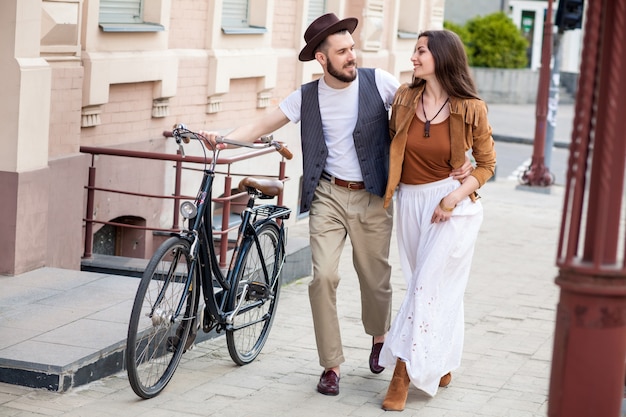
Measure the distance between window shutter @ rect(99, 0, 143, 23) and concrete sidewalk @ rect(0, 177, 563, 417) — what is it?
2.66 metres

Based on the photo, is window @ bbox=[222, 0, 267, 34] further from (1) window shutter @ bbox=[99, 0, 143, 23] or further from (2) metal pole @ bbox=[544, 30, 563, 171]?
(2) metal pole @ bbox=[544, 30, 563, 171]

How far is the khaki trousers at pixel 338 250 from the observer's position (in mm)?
6527

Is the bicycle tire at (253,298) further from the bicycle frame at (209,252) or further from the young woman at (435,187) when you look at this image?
the young woman at (435,187)

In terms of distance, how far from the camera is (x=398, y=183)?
652 centimetres

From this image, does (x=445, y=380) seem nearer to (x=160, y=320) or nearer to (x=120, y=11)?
(x=160, y=320)

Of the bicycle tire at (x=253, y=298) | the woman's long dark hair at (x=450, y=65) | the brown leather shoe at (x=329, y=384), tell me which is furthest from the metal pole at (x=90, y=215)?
the woman's long dark hair at (x=450, y=65)

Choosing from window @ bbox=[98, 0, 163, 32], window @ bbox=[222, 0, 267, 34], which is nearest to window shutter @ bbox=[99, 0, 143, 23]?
window @ bbox=[98, 0, 163, 32]

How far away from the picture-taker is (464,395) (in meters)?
6.75

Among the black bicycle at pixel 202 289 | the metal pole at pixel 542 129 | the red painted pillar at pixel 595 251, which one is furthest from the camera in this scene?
the metal pole at pixel 542 129

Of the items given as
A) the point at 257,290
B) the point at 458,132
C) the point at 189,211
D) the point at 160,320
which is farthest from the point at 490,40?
the point at 160,320

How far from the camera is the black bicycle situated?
603cm

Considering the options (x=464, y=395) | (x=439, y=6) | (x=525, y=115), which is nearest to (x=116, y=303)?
(x=464, y=395)

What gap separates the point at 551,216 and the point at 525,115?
21.3m

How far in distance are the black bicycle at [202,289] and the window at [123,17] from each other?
10.7 ft
